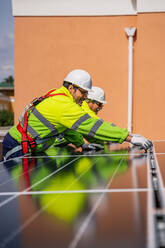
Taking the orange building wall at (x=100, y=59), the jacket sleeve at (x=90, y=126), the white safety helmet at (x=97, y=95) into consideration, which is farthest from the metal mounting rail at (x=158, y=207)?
the orange building wall at (x=100, y=59)

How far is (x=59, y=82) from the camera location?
827 centimetres

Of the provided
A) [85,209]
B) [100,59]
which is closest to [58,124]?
[85,209]

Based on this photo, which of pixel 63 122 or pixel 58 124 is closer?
pixel 63 122

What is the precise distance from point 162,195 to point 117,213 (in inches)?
9.8

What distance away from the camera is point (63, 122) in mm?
3229

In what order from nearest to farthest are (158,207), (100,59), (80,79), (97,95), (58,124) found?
(158,207) → (58,124) → (80,79) → (97,95) → (100,59)

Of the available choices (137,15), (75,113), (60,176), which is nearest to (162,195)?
(60,176)

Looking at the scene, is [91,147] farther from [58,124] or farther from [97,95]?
[97,95]

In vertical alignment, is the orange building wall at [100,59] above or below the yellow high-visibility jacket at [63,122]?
above

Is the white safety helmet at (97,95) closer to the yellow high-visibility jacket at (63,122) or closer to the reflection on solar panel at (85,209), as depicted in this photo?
the yellow high-visibility jacket at (63,122)

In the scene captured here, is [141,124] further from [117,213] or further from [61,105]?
[117,213]

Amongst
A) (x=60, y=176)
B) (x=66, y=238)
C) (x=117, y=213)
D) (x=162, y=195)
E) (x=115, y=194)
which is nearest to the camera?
(x=66, y=238)

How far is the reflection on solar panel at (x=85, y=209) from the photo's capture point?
90 cm

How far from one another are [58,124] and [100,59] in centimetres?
502
